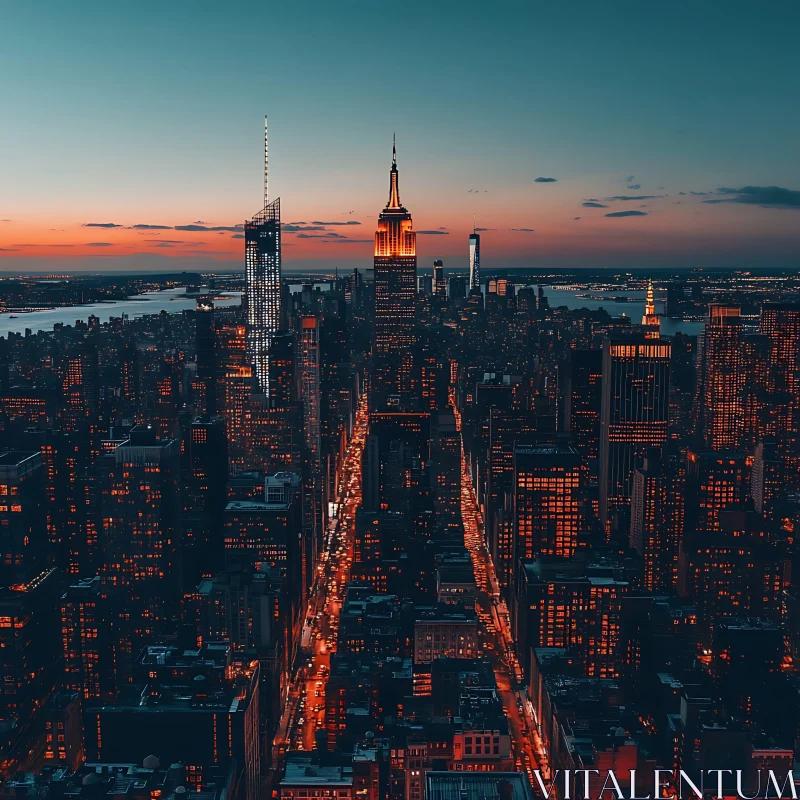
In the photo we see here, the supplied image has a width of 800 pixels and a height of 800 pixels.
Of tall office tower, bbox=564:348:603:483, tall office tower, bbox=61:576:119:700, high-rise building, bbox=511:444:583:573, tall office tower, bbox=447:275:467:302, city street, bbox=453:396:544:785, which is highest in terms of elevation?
tall office tower, bbox=447:275:467:302

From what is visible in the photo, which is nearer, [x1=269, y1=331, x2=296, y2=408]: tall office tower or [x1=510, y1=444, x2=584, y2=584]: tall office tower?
[x1=510, y1=444, x2=584, y2=584]: tall office tower

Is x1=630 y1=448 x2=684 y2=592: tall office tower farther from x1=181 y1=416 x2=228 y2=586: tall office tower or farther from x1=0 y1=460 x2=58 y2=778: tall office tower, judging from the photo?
x1=0 y1=460 x2=58 y2=778: tall office tower

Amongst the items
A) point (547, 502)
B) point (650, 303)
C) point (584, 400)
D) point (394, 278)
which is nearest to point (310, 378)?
point (584, 400)

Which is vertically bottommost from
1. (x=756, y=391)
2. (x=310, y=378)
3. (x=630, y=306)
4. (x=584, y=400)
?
(x=310, y=378)

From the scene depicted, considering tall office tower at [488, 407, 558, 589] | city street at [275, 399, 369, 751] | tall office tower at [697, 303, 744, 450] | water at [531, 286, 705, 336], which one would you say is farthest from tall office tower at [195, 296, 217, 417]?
tall office tower at [697, 303, 744, 450]

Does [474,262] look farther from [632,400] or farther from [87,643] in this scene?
[87,643]

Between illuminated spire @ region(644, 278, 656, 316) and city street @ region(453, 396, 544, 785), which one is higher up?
illuminated spire @ region(644, 278, 656, 316)
